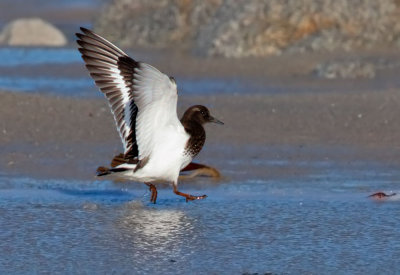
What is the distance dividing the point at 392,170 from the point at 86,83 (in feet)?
21.6

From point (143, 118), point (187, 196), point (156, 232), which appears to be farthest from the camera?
point (187, 196)

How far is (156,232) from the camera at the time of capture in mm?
6965

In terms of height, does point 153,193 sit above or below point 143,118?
below

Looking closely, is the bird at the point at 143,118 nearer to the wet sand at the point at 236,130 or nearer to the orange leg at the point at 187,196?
the orange leg at the point at 187,196

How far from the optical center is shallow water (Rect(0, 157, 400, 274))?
6.17 m

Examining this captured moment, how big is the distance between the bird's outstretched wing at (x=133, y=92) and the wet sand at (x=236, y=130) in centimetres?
119

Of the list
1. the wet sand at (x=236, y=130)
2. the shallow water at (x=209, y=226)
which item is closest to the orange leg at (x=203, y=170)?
the shallow water at (x=209, y=226)

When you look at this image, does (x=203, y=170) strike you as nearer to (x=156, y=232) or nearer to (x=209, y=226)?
(x=209, y=226)

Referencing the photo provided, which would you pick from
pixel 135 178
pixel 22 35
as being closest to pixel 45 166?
pixel 135 178

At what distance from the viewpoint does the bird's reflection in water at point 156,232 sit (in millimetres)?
6395

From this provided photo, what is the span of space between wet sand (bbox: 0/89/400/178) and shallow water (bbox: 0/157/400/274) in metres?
0.71

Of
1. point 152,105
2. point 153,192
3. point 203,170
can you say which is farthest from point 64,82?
point 152,105

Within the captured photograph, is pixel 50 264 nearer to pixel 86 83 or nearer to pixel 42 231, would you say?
pixel 42 231

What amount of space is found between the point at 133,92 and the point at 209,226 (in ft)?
3.99
